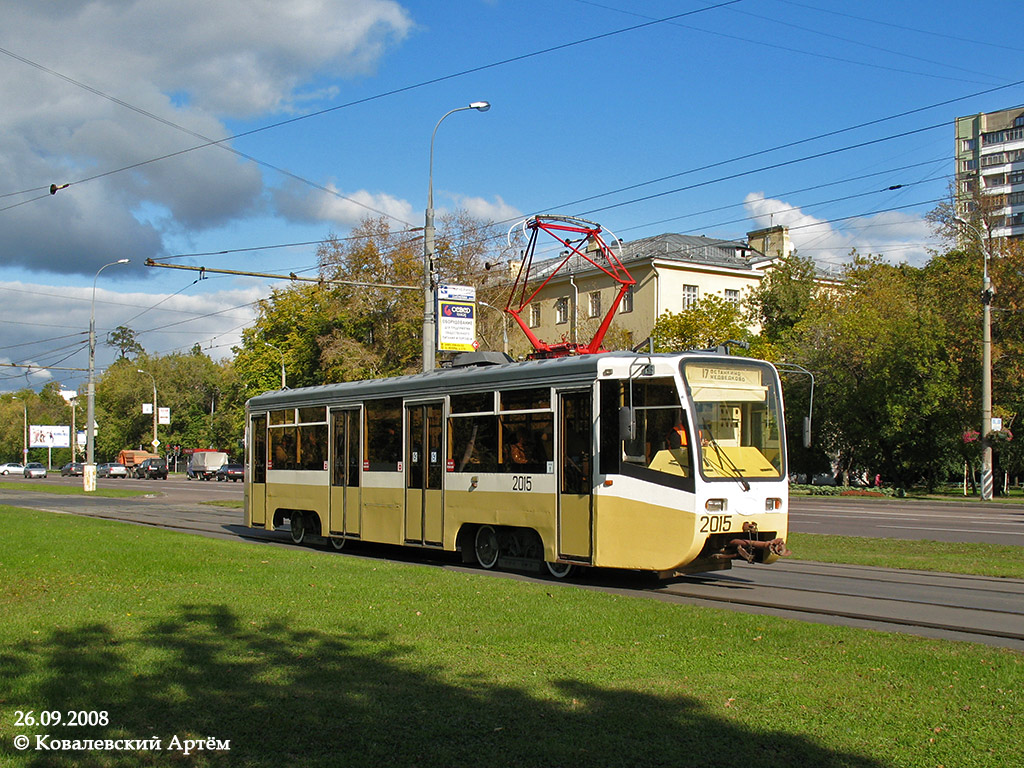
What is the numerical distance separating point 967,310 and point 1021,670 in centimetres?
4024

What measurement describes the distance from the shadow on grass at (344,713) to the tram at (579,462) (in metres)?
→ 4.92

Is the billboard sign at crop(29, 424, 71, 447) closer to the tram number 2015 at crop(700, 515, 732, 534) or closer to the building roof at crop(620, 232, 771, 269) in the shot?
the building roof at crop(620, 232, 771, 269)

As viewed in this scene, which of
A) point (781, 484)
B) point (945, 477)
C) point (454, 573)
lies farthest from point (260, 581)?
point (945, 477)

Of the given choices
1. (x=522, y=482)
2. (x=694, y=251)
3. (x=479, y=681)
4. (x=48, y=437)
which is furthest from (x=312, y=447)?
(x=48, y=437)

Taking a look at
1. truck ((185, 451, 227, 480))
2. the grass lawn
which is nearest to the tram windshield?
the grass lawn

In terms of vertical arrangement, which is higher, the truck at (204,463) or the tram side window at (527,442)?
the tram side window at (527,442)

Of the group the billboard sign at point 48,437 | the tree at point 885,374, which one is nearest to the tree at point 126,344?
the billboard sign at point 48,437

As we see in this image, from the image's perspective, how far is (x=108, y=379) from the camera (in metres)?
111

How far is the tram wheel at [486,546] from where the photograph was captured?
14258mm

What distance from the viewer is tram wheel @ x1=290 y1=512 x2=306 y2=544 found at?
1903cm

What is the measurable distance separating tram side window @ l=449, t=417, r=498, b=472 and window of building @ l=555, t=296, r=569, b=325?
46884 millimetres

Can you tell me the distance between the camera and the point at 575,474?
12.7 m

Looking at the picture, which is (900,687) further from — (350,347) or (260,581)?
(350,347)

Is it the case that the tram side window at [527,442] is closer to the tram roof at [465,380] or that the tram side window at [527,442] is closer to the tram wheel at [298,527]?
the tram roof at [465,380]
